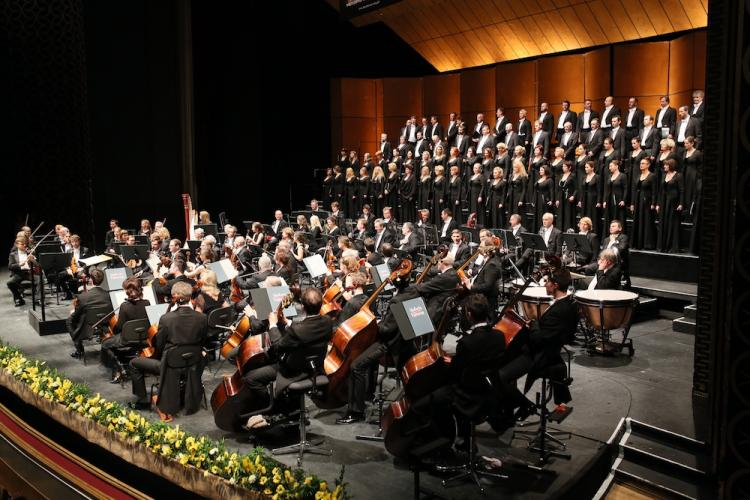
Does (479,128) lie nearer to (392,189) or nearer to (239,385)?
(392,189)

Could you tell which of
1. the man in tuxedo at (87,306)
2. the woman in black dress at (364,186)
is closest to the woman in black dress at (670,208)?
the woman in black dress at (364,186)

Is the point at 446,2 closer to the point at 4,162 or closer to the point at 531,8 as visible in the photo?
the point at 531,8

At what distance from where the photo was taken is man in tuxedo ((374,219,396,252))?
1281cm

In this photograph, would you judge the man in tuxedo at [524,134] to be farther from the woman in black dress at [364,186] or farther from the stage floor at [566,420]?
the stage floor at [566,420]

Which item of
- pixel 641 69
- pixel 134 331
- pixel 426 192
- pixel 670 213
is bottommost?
pixel 134 331

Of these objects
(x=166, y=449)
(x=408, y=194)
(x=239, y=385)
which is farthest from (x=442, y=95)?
(x=166, y=449)

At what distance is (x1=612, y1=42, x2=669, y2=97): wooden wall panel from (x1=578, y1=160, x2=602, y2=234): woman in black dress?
12.6 ft

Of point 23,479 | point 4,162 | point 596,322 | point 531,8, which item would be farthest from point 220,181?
point 23,479

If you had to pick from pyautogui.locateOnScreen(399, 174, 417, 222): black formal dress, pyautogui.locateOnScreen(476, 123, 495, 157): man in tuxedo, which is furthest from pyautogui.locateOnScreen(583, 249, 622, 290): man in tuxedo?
pyautogui.locateOnScreen(399, 174, 417, 222): black formal dress

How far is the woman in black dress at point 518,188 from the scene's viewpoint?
13.2 m

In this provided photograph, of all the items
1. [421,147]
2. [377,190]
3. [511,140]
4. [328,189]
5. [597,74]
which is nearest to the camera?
[511,140]

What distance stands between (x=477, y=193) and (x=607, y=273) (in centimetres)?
577

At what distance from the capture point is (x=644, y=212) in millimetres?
11508

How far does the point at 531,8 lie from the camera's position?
1670 centimetres
